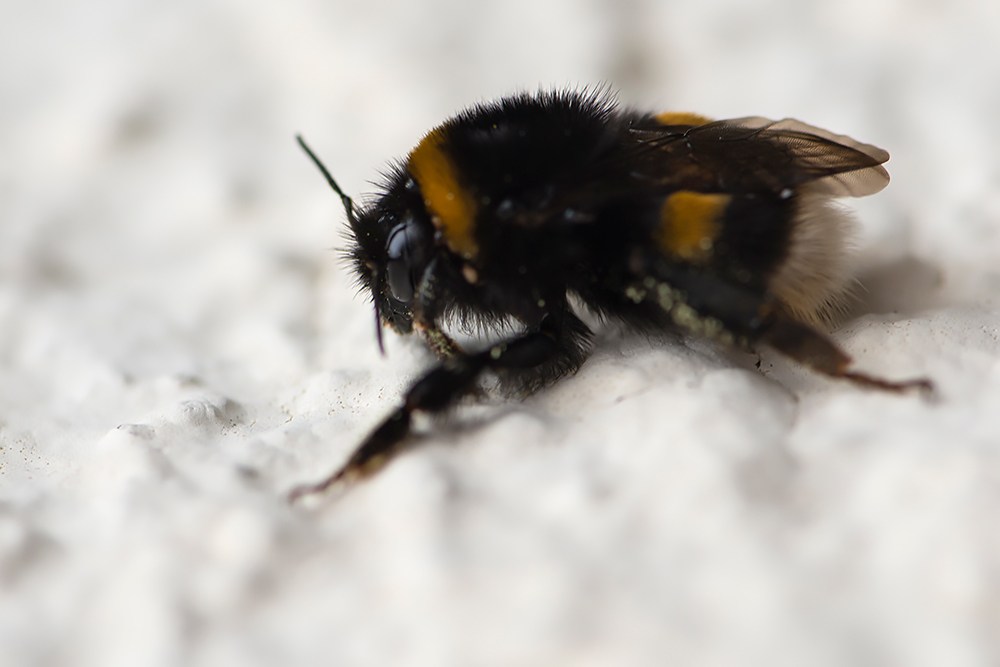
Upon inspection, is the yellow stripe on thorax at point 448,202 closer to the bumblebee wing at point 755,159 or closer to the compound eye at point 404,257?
the compound eye at point 404,257

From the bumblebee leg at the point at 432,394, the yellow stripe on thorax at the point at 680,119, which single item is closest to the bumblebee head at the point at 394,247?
the bumblebee leg at the point at 432,394

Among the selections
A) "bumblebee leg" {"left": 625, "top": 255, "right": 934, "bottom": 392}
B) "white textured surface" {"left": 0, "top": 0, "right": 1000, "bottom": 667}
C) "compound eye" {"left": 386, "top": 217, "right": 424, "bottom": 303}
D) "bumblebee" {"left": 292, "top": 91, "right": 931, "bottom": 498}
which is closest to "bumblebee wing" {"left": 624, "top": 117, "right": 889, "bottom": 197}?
"bumblebee" {"left": 292, "top": 91, "right": 931, "bottom": 498}

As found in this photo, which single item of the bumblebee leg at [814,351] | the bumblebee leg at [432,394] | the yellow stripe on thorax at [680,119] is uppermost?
the yellow stripe on thorax at [680,119]

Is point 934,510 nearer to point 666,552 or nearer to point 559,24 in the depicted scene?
point 666,552

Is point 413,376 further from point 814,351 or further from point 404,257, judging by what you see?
point 814,351

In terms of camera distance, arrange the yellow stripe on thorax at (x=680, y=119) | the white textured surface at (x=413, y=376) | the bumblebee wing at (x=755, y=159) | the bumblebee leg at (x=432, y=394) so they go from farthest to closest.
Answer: the yellow stripe on thorax at (x=680, y=119) → the bumblebee wing at (x=755, y=159) → the bumblebee leg at (x=432, y=394) → the white textured surface at (x=413, y=376)

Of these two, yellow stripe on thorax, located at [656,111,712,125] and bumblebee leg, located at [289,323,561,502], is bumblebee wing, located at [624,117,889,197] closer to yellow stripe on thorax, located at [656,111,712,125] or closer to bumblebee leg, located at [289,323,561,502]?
yellow stripe on thorax, located at [656,111,712,125]
